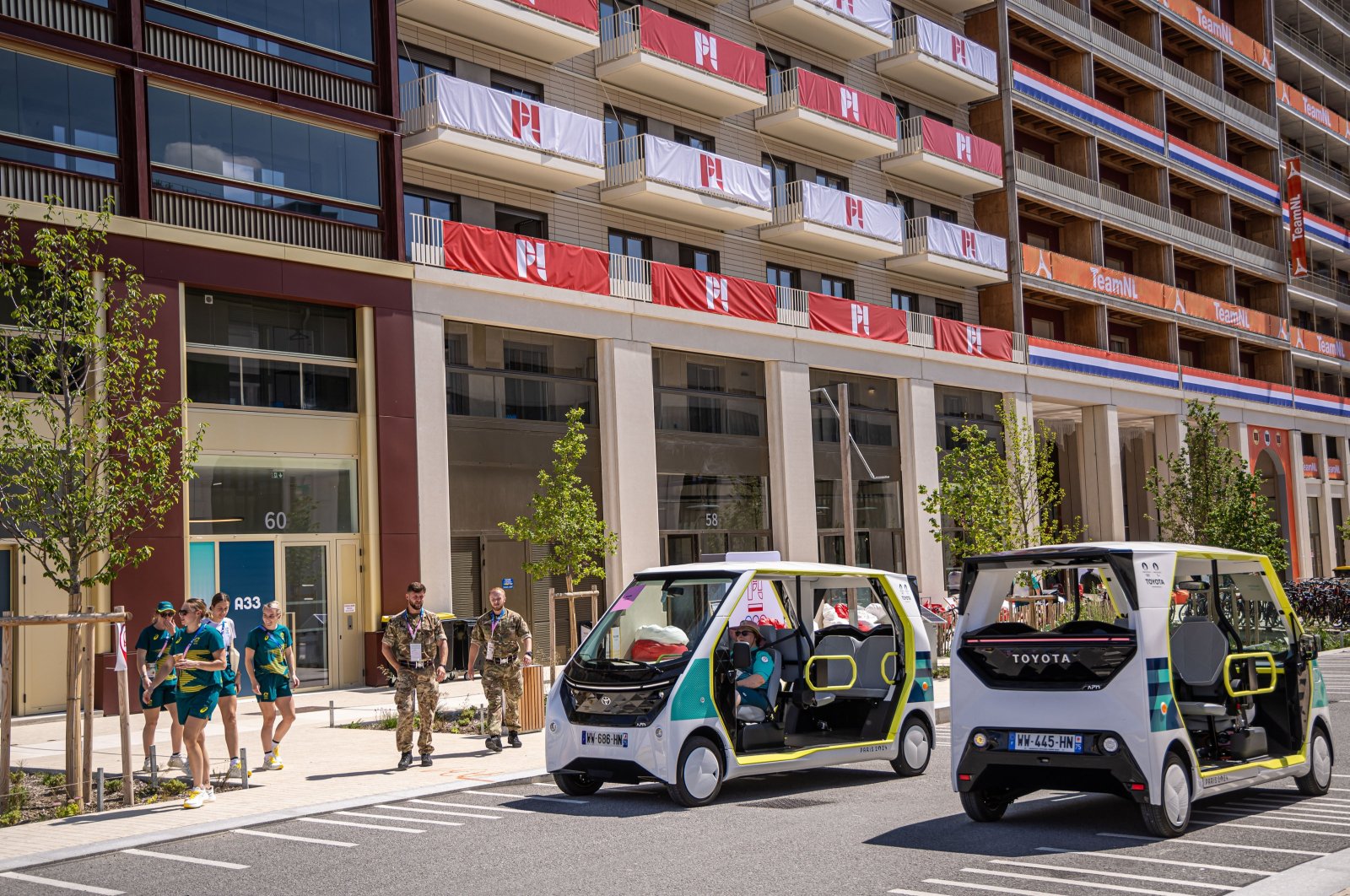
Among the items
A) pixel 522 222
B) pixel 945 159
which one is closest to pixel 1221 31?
pixel 945 159

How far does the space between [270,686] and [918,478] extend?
2474 centimetres

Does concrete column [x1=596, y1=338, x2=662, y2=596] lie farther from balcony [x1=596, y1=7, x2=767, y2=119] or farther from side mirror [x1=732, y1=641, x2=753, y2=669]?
side mirror [x1=732, y1=641, x2=753, y2=669]

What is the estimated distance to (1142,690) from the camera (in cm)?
912

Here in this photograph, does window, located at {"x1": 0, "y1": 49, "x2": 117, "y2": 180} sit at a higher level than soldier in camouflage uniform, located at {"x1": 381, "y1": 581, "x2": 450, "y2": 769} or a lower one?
higher

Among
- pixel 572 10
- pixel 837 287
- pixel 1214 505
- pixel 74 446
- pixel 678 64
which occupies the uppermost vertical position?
pixel 572 10

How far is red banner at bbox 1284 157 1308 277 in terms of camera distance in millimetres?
54500

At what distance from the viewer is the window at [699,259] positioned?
32.1 meters

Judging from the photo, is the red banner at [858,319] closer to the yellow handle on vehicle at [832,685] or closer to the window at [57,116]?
the window at [57,116]

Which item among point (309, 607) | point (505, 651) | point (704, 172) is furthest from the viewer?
point (704, 172)

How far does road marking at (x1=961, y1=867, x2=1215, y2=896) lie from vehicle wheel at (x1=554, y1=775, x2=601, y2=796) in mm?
4407

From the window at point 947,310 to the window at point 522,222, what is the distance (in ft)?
47.0

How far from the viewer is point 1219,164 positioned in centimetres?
5047

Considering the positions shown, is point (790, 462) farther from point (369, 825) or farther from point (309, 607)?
point (369, 825)

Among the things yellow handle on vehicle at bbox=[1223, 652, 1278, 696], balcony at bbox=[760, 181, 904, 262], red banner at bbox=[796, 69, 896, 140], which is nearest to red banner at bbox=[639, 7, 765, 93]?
red banner at bbox=[796, 69, 896, 140]
